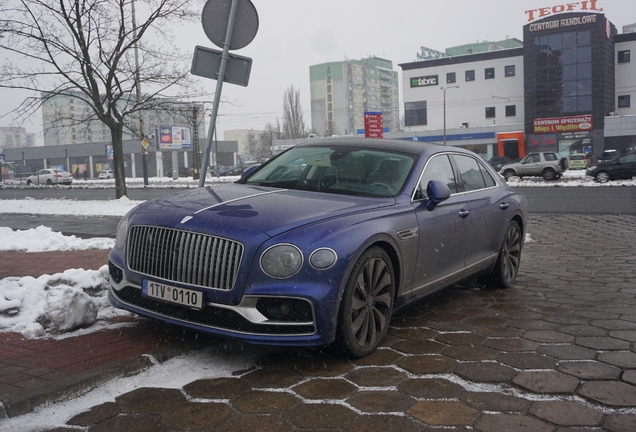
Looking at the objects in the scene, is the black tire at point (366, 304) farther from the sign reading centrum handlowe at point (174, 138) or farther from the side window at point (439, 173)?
the sign reading centrum handlowe at point (174, 138)

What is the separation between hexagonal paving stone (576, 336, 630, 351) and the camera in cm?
406

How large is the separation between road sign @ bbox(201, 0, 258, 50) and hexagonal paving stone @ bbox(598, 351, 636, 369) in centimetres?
446

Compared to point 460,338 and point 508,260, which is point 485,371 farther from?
point 508,260

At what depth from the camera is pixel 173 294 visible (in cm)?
370

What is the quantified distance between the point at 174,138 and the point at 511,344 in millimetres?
69827

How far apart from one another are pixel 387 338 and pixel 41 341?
237 cm

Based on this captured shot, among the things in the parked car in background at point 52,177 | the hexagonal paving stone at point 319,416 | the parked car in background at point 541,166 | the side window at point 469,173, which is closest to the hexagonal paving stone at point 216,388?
the hexagonal paving stone at point 319,416

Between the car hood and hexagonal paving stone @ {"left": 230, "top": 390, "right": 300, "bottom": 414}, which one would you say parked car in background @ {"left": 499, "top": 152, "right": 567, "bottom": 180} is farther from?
hexagonal paving stone @ {"left": 230, "top": 390, "right": 300, "bottom": 414}

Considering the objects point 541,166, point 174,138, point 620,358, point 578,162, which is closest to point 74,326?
point 620,358

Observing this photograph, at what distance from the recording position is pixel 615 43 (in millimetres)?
62344

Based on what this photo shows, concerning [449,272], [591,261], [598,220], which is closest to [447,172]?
[449,272]

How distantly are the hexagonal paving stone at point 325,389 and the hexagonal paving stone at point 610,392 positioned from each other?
4.14 feet

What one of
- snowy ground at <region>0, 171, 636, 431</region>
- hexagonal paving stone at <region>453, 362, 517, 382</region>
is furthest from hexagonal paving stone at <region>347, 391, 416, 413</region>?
snowy ground at <region>0, 171, 636, 431</region>

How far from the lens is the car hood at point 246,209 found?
363cm
